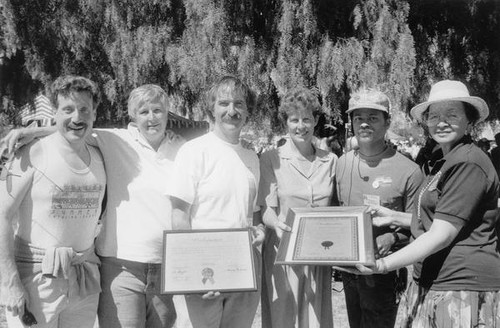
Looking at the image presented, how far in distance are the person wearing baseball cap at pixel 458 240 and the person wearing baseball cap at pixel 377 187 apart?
1.91ft

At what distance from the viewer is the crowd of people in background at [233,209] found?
8.84 feet

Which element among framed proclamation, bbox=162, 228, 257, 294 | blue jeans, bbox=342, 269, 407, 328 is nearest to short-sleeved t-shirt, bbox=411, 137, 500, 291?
blue jeans, bbox=342, 269, 407, 328

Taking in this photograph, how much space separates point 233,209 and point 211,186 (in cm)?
20

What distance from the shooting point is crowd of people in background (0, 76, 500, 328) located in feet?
8.84

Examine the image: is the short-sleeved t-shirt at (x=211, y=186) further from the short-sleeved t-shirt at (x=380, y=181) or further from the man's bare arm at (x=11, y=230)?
the man's bare arm at (x=11, y=230)

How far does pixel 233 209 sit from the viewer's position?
3.26 meters

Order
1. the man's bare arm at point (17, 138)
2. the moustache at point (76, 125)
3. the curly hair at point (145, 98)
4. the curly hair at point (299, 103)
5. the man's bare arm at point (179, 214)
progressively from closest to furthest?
the man's bare arm at point (17, 138)
the moustache at point (76, 125)
the man's bare arm at point (179, 214)
the curly hair at point (145, 98)
the curly hair at point (299, 103)

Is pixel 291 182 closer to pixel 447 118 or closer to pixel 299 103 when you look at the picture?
pixel 299 103

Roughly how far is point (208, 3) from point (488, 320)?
7.07 meters

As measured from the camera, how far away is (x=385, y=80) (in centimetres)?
789

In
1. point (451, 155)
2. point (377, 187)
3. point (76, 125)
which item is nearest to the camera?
point (451, 155)

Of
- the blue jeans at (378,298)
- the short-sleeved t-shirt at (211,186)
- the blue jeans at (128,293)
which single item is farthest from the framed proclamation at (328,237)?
the blue jeans at (128,293)

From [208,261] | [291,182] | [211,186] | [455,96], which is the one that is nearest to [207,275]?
[208,261]

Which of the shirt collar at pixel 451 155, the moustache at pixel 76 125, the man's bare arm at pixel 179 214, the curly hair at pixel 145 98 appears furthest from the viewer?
the curly hair at pixel 145 98
